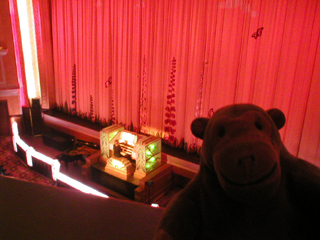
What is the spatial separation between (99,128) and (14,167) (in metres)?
1.36

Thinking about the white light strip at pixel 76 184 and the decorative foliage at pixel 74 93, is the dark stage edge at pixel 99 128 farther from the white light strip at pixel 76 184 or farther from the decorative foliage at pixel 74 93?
the white light strip at pixel 76 184

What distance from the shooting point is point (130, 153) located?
3.49 metres

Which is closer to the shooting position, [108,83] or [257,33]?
[257,33]

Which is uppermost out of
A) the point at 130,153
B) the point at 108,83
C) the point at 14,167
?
the point at 108,83

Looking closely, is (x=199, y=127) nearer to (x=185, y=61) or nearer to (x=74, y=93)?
(x=185, y=61)

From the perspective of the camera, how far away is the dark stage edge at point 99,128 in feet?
11.6

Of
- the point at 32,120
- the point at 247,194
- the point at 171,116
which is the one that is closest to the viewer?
the point at 247,194

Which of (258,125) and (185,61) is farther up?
(258,125)

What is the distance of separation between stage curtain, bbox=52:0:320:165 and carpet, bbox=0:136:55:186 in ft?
4.23

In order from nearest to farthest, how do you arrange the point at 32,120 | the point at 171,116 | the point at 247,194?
the point at 247,194 → the point at 171,116 → the point at 32,120

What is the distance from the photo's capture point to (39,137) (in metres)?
4.91

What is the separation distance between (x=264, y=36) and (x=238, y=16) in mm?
369

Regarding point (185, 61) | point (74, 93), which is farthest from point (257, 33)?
point (74, 93)

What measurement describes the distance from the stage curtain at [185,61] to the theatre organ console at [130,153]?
0.59m
